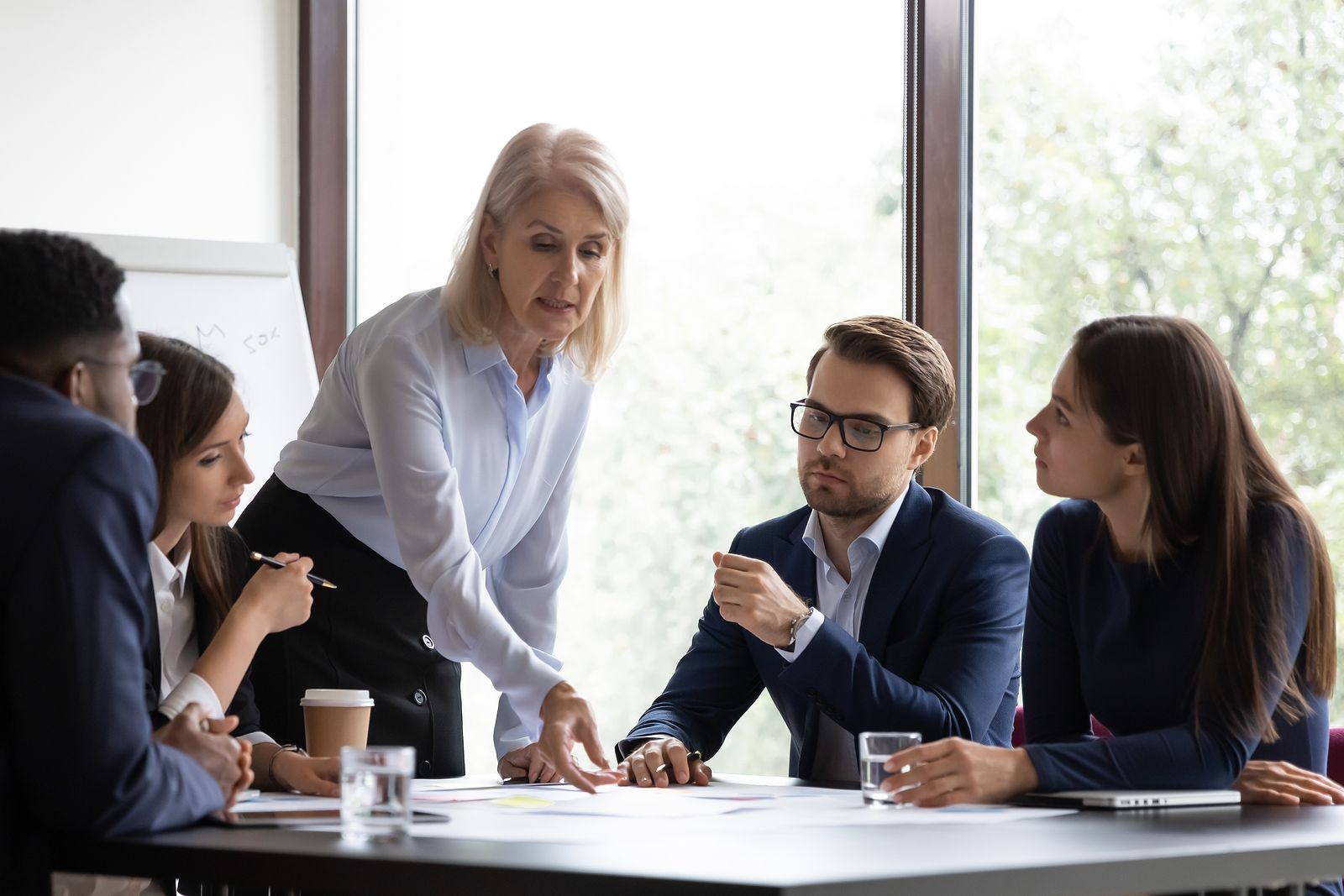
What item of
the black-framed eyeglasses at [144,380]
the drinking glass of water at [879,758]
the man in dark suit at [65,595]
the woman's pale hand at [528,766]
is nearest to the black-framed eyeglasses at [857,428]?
the woman's pale hand at [528,766]

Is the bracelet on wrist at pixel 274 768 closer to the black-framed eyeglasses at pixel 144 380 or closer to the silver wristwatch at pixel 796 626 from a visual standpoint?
the black-framed eyeglasses at pixel 144 380

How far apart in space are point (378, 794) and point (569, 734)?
501 mm

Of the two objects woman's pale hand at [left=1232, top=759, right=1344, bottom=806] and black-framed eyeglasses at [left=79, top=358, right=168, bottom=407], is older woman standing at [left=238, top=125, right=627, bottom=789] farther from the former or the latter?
woman's pale hand at [left=1232, top=759, right=1344, bottom=806]

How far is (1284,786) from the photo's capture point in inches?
72.9

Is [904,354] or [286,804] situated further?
[904,354]

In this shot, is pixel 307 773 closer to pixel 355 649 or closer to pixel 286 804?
pixel 286 804

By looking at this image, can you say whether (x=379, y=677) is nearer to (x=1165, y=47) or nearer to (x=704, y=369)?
(x=704, y=369)

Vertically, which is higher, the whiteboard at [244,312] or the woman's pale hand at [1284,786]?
the whiteboard at [244,312]

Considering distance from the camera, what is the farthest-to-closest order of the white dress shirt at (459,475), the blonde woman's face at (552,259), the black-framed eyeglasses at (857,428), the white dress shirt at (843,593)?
the black-framed eyeglasses at (857,428) → the white dress shirt at (843,593) → the blonde woman's face at (552,259) → the white dress shirt at (459,475)

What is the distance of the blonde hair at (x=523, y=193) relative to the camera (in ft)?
7.43

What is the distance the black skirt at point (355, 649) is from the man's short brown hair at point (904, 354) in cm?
81

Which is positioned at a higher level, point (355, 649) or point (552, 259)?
point (552, 259)

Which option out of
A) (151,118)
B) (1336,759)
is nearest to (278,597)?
(1336,759)

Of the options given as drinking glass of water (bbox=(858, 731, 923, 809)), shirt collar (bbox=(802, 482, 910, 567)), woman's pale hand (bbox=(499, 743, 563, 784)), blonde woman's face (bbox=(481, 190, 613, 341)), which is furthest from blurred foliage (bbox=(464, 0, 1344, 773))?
drinking glass of water (bbox=(858, 731, 923, 809))
